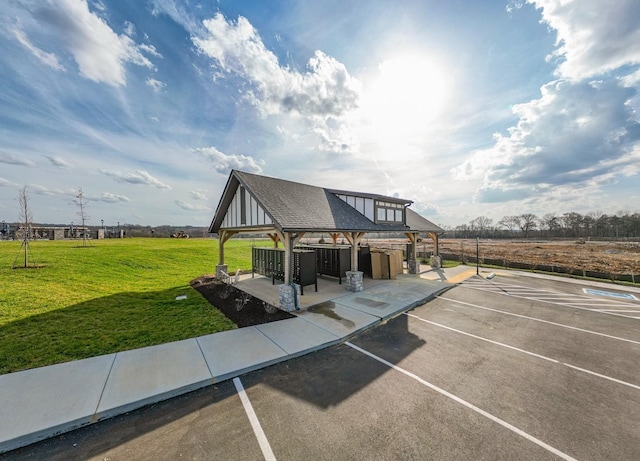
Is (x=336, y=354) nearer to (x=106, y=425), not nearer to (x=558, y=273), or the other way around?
(x=106, y=425)

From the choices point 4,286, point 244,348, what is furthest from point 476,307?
point 4,286

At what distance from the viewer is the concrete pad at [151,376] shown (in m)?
4.43

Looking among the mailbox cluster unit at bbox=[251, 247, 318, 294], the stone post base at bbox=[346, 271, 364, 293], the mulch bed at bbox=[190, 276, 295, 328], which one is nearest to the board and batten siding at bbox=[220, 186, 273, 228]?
the mailbox cluster unit at bbox=[251, 247, 318, 294]

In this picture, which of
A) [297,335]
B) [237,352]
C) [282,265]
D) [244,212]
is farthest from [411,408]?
[244,212]

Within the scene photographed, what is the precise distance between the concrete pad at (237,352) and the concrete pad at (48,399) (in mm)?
2056

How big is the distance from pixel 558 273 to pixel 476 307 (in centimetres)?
1297

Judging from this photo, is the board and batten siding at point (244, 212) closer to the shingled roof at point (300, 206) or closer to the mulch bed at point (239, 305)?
the shingled roof at point (300, 206)

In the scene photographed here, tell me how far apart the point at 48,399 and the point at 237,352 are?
3402 mm

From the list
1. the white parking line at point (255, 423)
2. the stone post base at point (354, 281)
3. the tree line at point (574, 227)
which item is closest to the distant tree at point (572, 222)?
the tree line at point (574, 227)

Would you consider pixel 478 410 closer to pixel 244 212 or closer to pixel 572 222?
pixel 244 212

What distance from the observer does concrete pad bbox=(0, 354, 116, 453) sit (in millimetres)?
3736

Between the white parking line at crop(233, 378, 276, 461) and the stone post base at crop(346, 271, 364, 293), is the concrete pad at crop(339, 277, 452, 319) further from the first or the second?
the white parking line at crop(233, 378, 276, 461)

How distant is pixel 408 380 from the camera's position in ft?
17.3

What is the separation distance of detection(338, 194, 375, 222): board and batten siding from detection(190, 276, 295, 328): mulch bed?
813 cm
